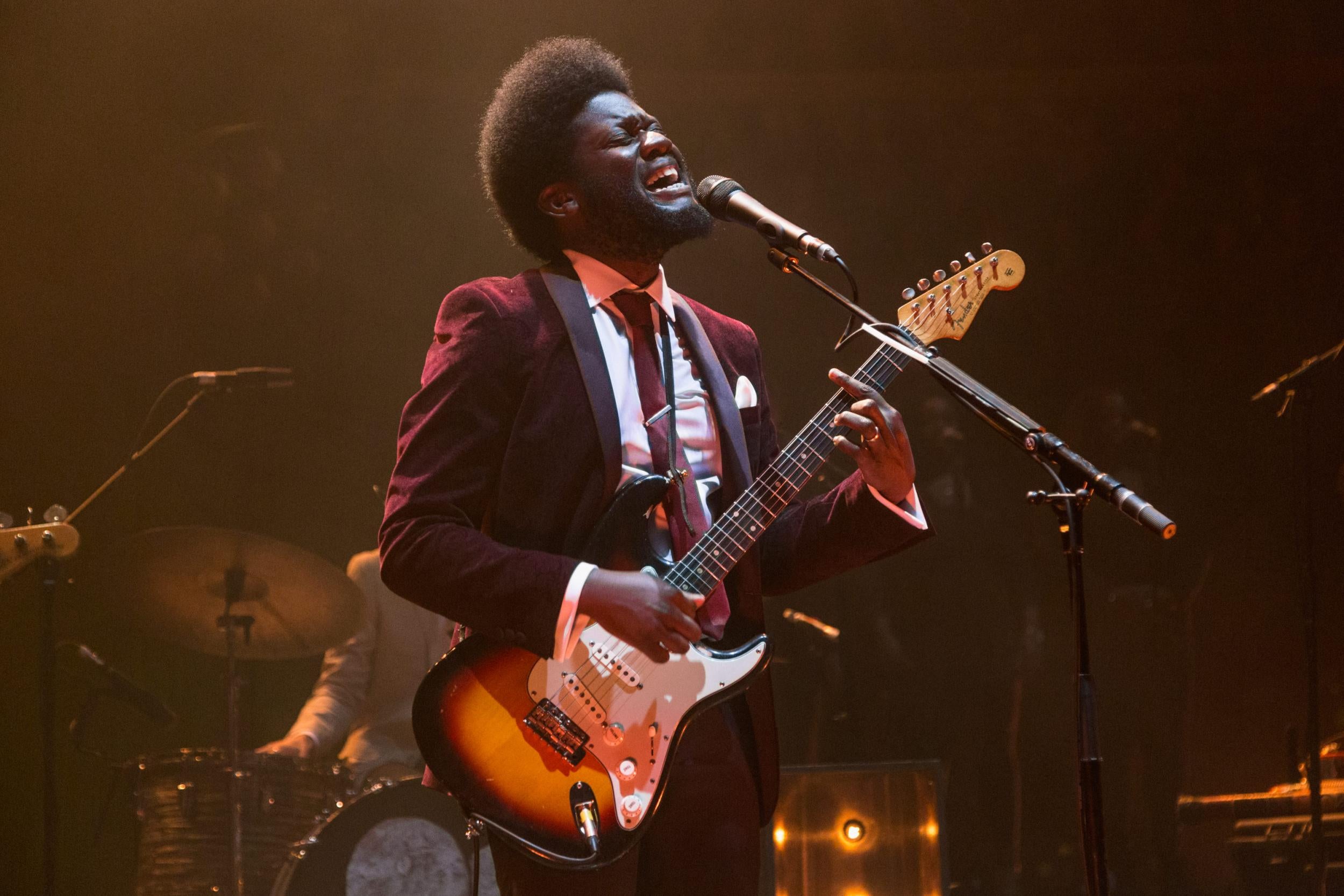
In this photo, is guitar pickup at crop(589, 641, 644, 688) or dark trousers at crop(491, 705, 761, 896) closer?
dark trousers at crop(491, 705, 761, 896)

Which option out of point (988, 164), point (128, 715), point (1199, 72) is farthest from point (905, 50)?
point (128, 715)

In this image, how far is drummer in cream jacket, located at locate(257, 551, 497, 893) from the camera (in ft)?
15.0

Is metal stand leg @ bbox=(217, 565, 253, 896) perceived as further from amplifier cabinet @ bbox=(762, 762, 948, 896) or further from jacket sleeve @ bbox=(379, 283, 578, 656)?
jacket sleeve @ bbox=(379, 283, 578, 656)

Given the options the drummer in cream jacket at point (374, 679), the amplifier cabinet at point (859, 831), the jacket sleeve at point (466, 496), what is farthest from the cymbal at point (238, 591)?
the jacket sleeve at point (466, 496)

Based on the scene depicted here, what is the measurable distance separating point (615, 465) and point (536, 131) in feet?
2.71

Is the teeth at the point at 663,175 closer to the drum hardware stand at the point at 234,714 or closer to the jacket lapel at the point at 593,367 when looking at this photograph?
the jacket lapel at the point at 593,367

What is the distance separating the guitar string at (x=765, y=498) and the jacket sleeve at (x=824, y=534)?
0.30ft

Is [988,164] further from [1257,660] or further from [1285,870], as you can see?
[1285,870]

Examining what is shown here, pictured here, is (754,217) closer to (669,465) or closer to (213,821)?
(669,465)

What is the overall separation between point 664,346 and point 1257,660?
13.8 ft

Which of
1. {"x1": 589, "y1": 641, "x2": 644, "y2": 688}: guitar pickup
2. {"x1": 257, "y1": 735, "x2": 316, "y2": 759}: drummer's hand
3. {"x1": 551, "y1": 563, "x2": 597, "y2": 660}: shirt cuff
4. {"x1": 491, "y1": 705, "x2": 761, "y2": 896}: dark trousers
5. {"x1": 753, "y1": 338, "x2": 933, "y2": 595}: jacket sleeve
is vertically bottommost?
{"x1": 491, "y1": 705, "x2": 761, "y2": 896}: dark trousers

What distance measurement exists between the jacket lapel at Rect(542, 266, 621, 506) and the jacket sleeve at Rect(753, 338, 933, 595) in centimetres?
38

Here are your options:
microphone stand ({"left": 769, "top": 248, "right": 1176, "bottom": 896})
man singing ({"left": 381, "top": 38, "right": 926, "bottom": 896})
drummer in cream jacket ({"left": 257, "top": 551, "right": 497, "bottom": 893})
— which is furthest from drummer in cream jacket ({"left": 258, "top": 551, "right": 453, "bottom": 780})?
microphone stand ({"left": 769, "top": 248, "right": 1176, "bottom": 896})

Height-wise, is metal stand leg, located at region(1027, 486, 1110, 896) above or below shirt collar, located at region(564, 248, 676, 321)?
below
